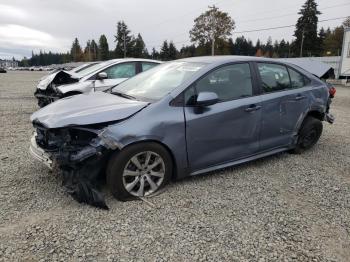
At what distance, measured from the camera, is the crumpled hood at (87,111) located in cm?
332

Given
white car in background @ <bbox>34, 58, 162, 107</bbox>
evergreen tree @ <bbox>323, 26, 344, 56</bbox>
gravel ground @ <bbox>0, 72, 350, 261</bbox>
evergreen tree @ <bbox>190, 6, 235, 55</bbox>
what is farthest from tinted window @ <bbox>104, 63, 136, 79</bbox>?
evergreen tree @ <bbox>323, 26, 344, 56</bbox>

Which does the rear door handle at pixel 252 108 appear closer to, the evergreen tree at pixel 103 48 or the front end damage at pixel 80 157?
the front end damage at pixel 80 157

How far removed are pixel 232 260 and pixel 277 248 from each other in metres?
0.45

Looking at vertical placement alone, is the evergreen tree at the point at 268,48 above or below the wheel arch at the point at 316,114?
above

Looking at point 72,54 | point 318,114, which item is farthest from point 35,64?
point 318,114

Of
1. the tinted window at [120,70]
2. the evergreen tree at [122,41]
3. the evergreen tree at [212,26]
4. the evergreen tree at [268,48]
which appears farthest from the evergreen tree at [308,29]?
the tinted window at [120,70]

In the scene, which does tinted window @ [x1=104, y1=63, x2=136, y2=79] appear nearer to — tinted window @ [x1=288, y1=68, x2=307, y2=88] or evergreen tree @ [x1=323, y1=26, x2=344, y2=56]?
tinted window @ [x1=288, y1=68, x2=307, y2=88]

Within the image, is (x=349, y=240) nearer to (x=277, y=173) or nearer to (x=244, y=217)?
(x=244, y=217)

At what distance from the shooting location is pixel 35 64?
14938 centimetres

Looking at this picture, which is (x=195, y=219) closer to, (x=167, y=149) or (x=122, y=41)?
(x=167, y=149)

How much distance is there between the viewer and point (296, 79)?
16.2 feet

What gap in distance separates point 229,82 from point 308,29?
65.7 meters

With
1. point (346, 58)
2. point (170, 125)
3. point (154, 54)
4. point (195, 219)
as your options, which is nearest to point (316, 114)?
point (170, 125)

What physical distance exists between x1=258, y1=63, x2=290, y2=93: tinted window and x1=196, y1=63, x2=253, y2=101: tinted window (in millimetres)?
270
